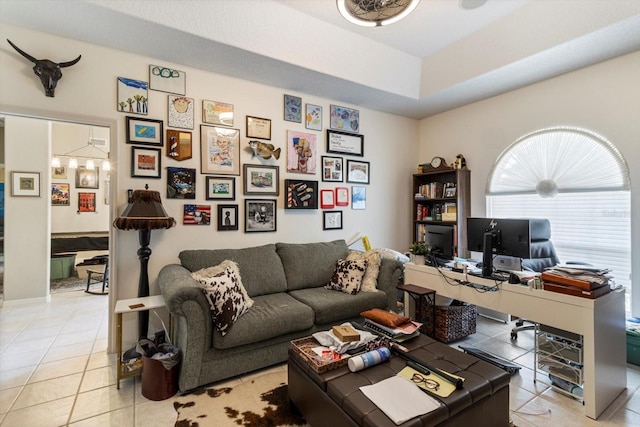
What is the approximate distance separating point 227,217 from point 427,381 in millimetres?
2382

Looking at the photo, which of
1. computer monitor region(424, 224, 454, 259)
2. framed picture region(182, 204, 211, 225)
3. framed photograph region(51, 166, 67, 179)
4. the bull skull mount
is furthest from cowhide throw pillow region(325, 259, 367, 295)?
framed photograph region(51, 166, 67, 179)

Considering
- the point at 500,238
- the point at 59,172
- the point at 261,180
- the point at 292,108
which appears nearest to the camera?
the point at 500,238

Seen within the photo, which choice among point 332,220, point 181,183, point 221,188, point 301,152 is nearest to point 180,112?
point 181,183

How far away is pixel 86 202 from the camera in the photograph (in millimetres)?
6164

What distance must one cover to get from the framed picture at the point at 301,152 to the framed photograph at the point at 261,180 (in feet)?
0.72

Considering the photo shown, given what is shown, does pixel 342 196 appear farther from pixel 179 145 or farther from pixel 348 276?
pixel 179 145

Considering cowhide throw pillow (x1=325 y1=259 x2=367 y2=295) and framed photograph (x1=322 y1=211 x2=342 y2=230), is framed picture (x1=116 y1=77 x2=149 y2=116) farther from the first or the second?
cowhide throw pillow (x1=325 y1=259 x2=367 y2=295)

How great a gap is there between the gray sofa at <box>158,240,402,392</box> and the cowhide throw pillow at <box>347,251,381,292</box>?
0.07 meters

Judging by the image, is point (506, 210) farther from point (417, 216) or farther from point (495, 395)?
point (495, 395)

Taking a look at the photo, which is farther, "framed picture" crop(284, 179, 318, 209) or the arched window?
"framed picture" crop(284, 179, 318, 209)

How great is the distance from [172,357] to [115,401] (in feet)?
1.47

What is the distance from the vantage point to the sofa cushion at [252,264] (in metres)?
2.77

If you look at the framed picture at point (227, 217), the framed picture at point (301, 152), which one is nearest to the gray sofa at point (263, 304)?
the framed picture at point (227, 217)

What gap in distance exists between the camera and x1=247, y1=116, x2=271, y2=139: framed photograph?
10.7 ft
